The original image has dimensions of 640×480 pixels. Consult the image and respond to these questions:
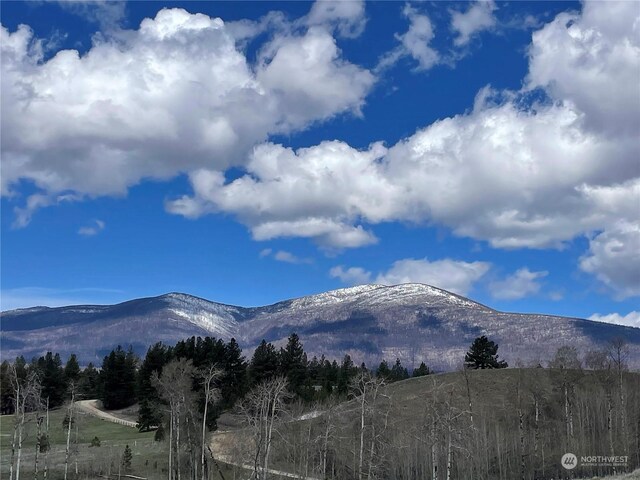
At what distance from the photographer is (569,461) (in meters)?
92.3

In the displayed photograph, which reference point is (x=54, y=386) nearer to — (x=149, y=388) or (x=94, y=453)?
(x=149, y=388)

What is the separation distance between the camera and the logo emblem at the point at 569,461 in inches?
3587

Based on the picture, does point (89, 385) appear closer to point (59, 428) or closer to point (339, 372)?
point (59, 428)

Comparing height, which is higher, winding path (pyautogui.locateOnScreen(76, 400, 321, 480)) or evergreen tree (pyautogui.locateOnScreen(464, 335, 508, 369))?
evergreen tree (pyautogui.locateOnScreen(464, 335, 508, 369))

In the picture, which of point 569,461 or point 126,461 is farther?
point 569,461

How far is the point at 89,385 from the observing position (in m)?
164

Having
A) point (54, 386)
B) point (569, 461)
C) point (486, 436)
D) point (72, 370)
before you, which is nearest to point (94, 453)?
point (486, 436)

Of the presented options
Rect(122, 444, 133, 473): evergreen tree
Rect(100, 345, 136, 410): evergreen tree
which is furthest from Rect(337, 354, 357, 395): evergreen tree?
Rect(122, 444, 133, 473): evergreen tree

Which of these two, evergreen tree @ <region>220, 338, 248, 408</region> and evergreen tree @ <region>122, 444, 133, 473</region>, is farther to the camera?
evergreen tree @ <region>220, 338, 248, 408</region>

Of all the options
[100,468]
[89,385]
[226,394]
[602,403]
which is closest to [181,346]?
[226,394]

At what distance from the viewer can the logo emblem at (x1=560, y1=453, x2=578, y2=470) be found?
299ft

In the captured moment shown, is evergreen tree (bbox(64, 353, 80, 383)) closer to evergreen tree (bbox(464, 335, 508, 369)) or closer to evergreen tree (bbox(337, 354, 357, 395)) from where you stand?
evergreen tree (bbox(337, 354, 357, 395))

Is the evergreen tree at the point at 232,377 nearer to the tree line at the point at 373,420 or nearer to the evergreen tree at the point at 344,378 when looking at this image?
the tree line at the point at 373,420

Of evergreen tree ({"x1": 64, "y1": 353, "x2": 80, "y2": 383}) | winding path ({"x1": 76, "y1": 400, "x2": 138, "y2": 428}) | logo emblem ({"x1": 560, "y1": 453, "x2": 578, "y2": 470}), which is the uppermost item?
evergreen tree ({"x1": 64, "y1": 353, "x2": 80, "y2": 383})
